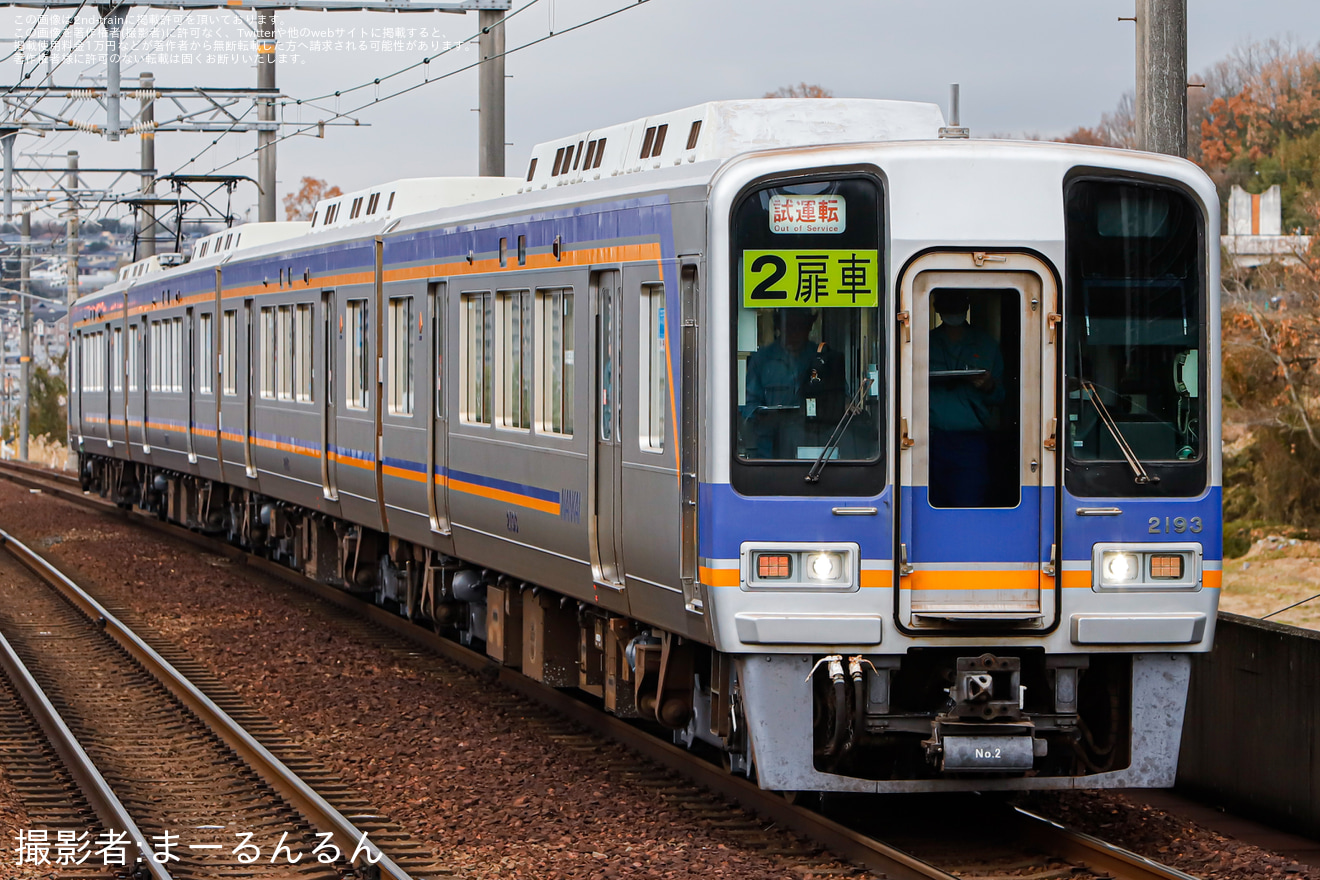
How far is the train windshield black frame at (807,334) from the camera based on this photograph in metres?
7.72

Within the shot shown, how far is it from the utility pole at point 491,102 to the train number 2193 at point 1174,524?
10532mm

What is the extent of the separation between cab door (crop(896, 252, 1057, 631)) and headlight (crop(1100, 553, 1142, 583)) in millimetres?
237

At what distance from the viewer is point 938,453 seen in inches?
306

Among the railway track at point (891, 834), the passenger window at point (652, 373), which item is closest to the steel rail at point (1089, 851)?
the railway track at point (891, 834)

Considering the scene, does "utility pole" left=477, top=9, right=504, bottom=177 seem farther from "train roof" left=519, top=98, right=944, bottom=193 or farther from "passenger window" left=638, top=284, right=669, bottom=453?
"passenger window" left=638, top=284, right=669, bottom=453

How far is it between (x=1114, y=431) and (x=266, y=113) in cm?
1899

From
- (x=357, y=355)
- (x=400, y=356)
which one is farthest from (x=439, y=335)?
(x=357, y=355)

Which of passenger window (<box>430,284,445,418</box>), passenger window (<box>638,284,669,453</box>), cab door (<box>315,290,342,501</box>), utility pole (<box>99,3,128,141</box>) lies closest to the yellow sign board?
passenger window (<box>638,284,669,453</box>)

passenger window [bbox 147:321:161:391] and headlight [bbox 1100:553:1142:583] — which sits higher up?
passenger window [bbox 147:321:161:391]

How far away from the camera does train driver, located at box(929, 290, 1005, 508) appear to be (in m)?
7.77

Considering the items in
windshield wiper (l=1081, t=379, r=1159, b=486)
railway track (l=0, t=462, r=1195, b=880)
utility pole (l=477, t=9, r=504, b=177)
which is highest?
utility pole (l=477, t=9, r=504, b=177)

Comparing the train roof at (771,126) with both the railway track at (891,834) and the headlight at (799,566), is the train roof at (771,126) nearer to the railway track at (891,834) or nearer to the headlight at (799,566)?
the headlight at (799,566)

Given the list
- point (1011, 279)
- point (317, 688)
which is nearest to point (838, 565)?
point (1011, 279)

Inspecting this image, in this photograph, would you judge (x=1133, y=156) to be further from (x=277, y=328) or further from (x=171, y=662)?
(x=277, y=328)
